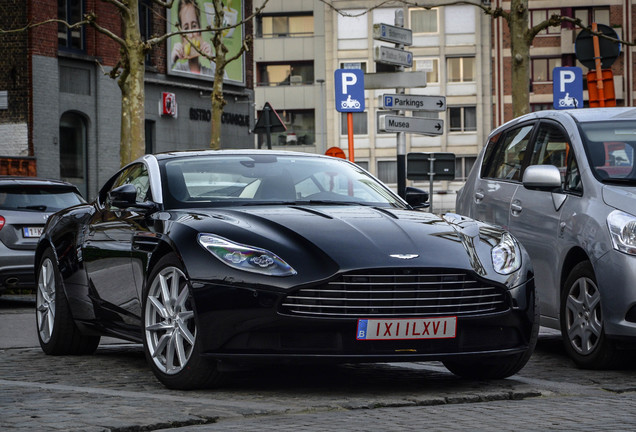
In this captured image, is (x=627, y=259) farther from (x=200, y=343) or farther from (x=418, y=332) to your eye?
(x=200, y=343)

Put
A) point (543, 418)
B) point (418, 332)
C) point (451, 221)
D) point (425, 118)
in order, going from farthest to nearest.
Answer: point (425, 118) → point (451, 221) → point (418, 332) → point (543, 418)

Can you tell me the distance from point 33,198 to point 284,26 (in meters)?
67.6

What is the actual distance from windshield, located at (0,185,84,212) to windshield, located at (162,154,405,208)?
699cm

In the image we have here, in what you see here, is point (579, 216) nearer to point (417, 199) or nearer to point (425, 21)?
point (417, 199)

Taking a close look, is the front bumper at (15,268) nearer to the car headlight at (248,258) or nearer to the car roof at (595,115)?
the car roof at (595,115)

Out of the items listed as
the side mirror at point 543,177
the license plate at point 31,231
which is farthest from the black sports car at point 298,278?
the license plate at point 31,231

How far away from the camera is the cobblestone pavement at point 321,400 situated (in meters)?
5.67

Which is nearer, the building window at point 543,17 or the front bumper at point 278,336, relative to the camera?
the front bumper at point 278,336

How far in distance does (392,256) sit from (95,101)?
28281 millimetres

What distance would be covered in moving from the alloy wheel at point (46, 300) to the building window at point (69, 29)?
23899 mm

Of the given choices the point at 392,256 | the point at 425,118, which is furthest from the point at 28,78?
the point at 392,256

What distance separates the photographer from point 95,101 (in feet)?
111

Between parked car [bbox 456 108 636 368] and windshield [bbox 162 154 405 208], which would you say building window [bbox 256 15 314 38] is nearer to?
parked car [bbox 456 108 636 368]

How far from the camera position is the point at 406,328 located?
21.2 ft
